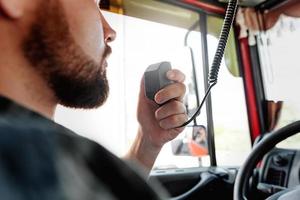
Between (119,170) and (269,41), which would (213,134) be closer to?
(269,41)

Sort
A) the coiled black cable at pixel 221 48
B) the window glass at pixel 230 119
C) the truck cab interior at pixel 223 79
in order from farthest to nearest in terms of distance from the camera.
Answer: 1. the window glass at pixel 230 119
2. the truck cab interior at pixel 223 79
3. the coiled black cable at pixel 221 48

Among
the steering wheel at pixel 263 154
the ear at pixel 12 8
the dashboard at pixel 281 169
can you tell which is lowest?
the dashboard at pixel 281 169

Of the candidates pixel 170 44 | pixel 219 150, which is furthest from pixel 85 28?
pixel 219 150

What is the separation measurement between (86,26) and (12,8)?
12 centimetres

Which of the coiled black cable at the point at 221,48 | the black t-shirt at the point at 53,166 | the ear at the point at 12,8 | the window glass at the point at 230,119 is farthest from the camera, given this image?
the window glass at the point at 230,119

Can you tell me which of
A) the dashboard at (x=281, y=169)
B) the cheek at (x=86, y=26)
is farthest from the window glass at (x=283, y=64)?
the cheek at (x=86, y=26)

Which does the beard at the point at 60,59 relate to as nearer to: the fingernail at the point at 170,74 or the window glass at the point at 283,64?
the fingernail at the point at 170,74

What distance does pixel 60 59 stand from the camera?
45cm

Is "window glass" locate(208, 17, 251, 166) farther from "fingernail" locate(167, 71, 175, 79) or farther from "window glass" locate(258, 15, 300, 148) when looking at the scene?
"fingernail" locate(167, 71, 175, 79)

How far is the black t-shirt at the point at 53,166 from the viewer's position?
28 centimetres

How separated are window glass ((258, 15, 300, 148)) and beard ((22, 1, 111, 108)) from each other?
1.94m

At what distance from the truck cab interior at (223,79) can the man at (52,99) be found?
476mm

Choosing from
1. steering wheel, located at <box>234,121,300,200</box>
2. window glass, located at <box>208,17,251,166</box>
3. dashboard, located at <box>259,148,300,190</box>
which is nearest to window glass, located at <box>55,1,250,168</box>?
window glass, located at <box>208,17,251,166</box>

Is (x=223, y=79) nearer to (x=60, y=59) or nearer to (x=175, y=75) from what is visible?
(x=175, y=75)
